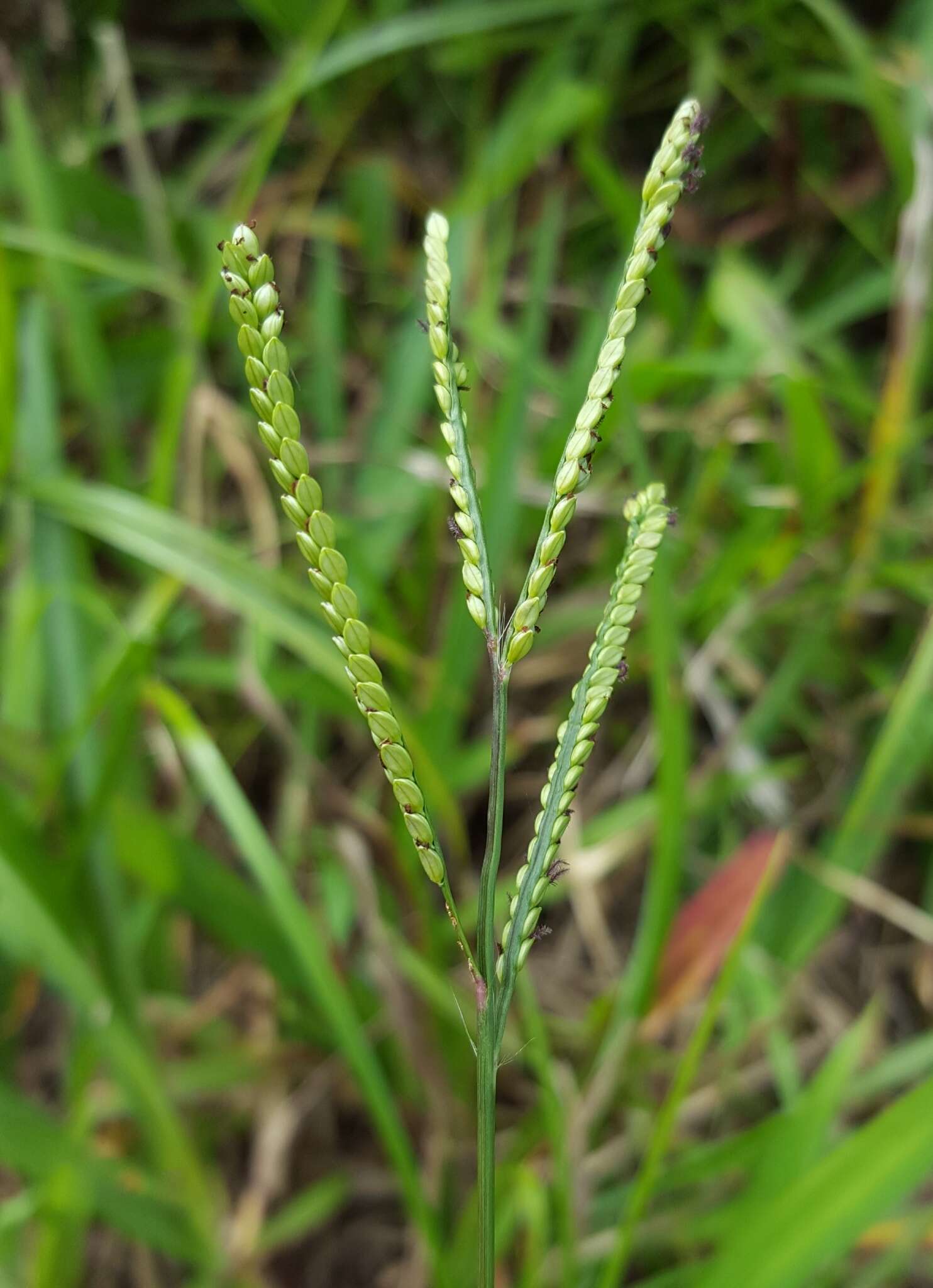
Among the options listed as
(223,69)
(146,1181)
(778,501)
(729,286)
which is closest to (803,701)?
(778,501)

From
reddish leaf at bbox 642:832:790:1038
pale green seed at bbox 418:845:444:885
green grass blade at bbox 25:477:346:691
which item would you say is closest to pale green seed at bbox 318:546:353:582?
pale green seed at bbox 418:845:444:885

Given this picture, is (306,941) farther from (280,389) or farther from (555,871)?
(280,389)

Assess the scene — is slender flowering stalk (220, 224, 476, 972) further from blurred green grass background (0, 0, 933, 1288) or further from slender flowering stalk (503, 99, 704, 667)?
blurred green grass background (0, 0, 933, 1288)

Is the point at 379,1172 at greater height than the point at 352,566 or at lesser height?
lesser

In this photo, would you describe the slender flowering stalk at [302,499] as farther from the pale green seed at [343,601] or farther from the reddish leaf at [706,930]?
the reddish leaf at [706,930]

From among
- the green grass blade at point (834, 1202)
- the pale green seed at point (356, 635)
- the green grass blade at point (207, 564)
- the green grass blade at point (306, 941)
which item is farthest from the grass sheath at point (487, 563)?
the green grass blade at point (207, 564)

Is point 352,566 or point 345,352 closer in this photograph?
point 352,566

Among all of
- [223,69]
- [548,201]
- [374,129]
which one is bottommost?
[548,201]

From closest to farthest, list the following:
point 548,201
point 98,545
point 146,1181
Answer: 1. point 146,1181
2. point 98,545
3. point 548,201

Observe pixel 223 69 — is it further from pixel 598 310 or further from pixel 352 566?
pixel 352 566
